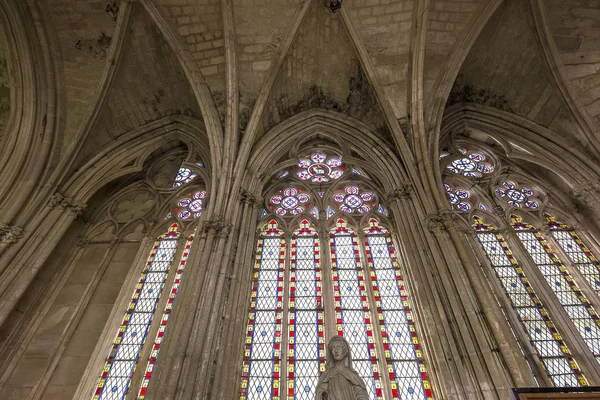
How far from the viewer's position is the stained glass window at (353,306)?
609 cm

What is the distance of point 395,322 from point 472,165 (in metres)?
5.20

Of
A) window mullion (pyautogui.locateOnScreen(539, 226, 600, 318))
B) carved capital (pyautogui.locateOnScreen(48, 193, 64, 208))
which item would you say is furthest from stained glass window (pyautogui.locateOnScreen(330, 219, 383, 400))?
carved capital (pyautogui.locateOnScreen(48, 193, 64, 208))

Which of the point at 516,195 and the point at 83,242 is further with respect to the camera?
the point at 516,195

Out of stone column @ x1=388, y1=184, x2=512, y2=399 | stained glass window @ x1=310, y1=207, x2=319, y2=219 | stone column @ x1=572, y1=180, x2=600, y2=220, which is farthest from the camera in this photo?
stained glass window @ x1=310, y1=207, x2=319, y2=219

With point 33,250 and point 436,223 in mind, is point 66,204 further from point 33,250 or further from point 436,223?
point 436,223

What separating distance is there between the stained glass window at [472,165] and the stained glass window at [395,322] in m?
2.91

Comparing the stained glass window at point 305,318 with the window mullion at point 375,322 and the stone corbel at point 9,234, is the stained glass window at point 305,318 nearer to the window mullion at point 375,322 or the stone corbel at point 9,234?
the window mullion at point 375,322

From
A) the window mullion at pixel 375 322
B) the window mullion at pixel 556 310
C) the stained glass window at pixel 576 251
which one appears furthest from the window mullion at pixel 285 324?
the stained glass window at pixel 576 251

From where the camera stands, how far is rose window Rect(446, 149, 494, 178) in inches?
378

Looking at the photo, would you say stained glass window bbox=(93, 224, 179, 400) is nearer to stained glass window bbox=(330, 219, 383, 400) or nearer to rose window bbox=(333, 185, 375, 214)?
stained glass window bbox=(330, 219, 383, 400)

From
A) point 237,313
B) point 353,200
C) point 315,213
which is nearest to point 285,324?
point 237,313

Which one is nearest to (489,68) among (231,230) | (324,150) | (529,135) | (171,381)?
(529,135)

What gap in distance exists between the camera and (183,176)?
33.1 feet

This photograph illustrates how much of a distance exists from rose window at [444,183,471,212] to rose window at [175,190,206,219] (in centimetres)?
600
